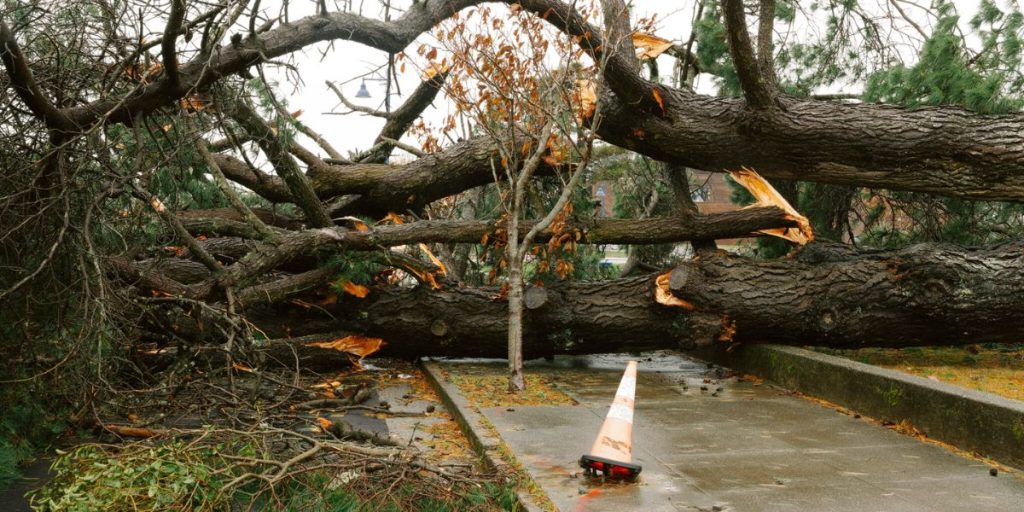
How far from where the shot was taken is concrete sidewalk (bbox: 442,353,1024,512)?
473 centimetres

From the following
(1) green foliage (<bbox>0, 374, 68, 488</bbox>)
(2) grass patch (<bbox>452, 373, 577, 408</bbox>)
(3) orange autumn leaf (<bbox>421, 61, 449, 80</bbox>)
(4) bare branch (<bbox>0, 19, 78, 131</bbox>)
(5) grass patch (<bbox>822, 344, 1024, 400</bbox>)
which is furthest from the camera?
(3) orange autumn leaf (<bbox>421, 61, 449, 80</bbox>)

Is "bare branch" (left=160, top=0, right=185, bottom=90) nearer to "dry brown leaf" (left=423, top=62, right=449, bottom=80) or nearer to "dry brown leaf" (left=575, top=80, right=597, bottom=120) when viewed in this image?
"dry brown leaf" (left=423, top=62, right=449, bottom=80)

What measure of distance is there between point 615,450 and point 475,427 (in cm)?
168

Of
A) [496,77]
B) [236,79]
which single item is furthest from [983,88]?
[236,79]

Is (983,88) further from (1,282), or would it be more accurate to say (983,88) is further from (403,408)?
(1,282)

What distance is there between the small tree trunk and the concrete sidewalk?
1.70 ft

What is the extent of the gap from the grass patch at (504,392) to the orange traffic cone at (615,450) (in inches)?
89.4

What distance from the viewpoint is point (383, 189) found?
10469mm

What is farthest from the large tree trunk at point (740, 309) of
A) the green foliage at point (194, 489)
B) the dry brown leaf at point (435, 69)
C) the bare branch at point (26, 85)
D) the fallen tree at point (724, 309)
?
the green foliage at point (194, 489)

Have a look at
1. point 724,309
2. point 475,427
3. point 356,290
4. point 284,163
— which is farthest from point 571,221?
point 475,427

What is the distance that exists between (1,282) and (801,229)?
7.91 meters

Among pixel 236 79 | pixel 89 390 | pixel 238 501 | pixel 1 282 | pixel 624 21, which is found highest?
pixel 624 21

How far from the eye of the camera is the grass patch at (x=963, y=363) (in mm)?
7438

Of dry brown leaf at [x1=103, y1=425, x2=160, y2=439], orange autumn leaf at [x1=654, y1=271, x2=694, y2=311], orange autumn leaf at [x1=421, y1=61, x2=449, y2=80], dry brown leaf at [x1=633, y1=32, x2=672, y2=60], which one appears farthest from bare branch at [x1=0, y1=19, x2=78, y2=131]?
dry brown leaf at [x1=633, y1=32, x2=672, y2=60]
